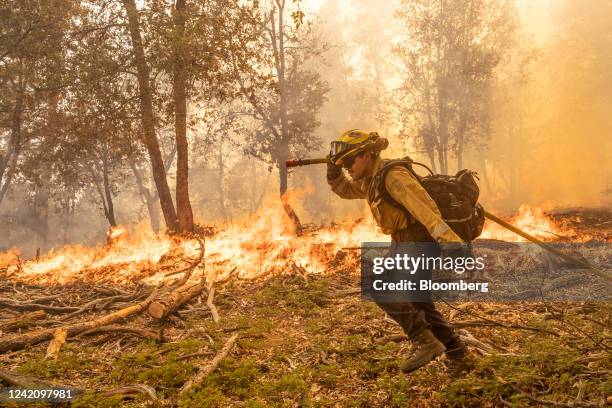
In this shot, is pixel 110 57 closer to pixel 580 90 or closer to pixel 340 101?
pixel 340 101

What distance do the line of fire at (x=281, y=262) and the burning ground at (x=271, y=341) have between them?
0.12ft

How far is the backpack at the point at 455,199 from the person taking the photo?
4324 millimetres

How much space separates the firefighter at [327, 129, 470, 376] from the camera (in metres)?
4.08

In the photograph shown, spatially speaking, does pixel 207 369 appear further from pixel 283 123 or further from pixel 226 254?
pixel 283 123

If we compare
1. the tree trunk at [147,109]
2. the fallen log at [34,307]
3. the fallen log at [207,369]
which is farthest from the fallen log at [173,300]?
the tree trunk at [147,109]

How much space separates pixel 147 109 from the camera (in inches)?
583

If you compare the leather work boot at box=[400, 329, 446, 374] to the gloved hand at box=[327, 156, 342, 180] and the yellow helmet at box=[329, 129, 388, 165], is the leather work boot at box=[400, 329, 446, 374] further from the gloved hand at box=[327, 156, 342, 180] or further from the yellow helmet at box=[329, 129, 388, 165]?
the gloved hand at box=[327, 156, 342, 180]

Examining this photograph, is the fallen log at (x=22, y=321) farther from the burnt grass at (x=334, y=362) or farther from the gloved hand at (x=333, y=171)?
the gloved hand at (x=333, y=171)

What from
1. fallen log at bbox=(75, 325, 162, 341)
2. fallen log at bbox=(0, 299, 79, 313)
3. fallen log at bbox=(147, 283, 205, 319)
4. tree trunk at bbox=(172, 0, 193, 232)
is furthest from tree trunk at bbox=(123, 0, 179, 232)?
fallen log at bbox=(75, 325, 162, 341)

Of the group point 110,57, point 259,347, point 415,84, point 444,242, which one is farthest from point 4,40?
point 415,84

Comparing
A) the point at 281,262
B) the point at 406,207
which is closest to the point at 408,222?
the point at 406,207

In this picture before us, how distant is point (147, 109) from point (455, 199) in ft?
41.8

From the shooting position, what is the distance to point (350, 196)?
5.44 meters

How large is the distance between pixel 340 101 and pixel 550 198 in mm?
22382
